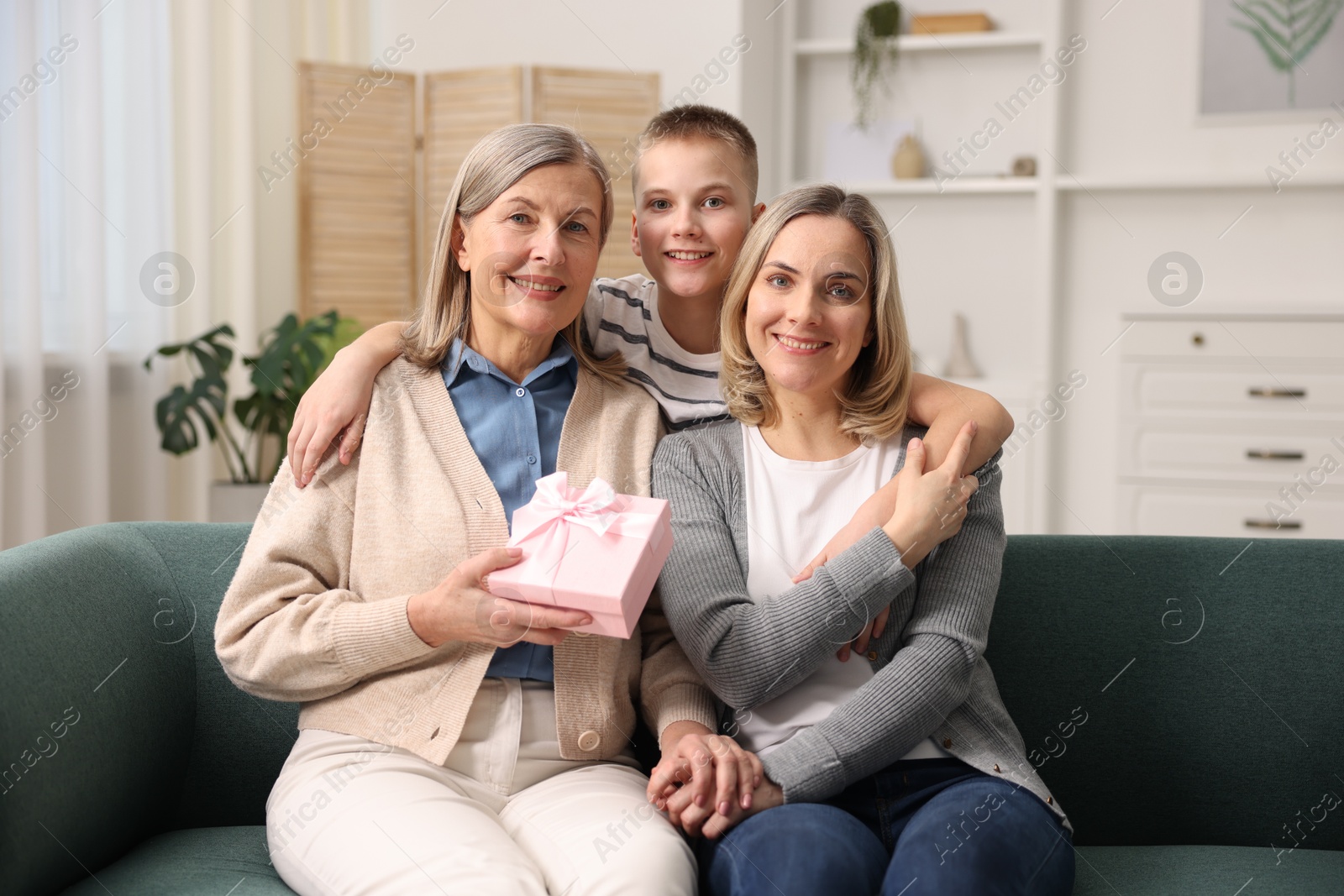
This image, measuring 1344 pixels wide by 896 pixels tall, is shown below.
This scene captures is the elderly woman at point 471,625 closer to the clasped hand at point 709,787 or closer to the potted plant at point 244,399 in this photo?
the clasped hand at point 709,787

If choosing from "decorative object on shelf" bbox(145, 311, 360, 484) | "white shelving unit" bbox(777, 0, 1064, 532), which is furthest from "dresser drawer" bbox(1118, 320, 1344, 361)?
"decorative object on shelf" bbox(145, 311, 360, 484)

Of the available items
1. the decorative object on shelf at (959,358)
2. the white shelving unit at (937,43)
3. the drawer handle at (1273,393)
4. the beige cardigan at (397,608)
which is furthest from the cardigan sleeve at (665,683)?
the white shelving unit at (937,43)

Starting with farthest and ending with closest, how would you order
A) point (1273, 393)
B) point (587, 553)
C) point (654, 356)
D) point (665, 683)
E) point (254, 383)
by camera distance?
point (1273, 393)
point (254, 383)
point (654, 356)
point (665, 683)
point (587, 553)

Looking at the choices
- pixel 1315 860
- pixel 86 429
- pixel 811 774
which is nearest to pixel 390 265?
pixel 86 429

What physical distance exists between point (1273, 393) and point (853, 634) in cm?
295

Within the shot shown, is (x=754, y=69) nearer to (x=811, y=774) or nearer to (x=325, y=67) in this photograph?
(x=325, y=67)

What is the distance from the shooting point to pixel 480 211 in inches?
61.0

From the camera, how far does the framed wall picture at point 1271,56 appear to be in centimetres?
406

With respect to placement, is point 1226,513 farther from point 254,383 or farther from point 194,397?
point 194,397

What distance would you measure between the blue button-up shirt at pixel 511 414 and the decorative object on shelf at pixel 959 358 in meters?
3.06

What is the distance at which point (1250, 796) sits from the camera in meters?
1.62

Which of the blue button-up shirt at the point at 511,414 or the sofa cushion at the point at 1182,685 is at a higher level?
the blue button-up shirt at the point at 511,414

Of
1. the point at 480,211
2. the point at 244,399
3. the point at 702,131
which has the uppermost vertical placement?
the point at 702,131

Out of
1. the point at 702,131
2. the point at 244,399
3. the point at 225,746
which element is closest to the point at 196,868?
the point at 225,746
